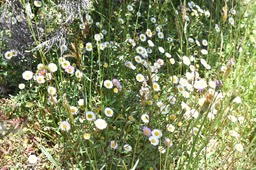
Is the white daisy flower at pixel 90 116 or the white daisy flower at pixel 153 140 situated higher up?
the white daisy flower at pixel 90 116

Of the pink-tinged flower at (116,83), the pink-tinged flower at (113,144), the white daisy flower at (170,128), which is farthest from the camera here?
the pink-tinged flower at (116,83)

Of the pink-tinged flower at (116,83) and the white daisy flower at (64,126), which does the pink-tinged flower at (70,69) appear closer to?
the pink-tinged flower at (116,83)

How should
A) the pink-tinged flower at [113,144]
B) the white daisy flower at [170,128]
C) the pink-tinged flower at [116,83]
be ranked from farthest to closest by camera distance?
the pink-tinged flower at [116,83] < the white daisy flower at [170,128] < the pink-tinged flower at [113,144]

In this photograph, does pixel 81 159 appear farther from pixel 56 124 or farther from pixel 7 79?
pixel 7 79

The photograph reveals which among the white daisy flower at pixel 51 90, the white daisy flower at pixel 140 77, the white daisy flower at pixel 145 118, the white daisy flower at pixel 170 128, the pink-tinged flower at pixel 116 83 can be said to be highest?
the white daisy flower at pixel 140 77

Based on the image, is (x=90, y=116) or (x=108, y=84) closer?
(x=90, y=116)

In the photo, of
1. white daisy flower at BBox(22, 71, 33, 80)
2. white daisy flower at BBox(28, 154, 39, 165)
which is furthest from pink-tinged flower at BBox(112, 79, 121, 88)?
white daisy flower at BBox(28, 154, 39, 165)

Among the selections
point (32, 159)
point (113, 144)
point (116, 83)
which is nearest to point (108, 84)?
point (116, 83)

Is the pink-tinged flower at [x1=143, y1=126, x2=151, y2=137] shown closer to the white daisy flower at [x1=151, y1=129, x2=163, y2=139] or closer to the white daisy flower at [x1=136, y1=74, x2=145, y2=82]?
the white daisy flower at [x1=151, y1=129, x2=163, y2=139]

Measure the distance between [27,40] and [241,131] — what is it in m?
1.47

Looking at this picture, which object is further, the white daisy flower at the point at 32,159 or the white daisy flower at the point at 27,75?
the white daisy flower at the point at 27,75

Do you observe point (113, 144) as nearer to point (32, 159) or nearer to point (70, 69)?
point (32, 159)

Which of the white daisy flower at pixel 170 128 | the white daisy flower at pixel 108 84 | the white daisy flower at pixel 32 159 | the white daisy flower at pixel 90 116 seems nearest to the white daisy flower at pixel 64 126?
the white daisy flower at pixel 90 116

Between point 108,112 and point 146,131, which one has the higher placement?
point 108,112
